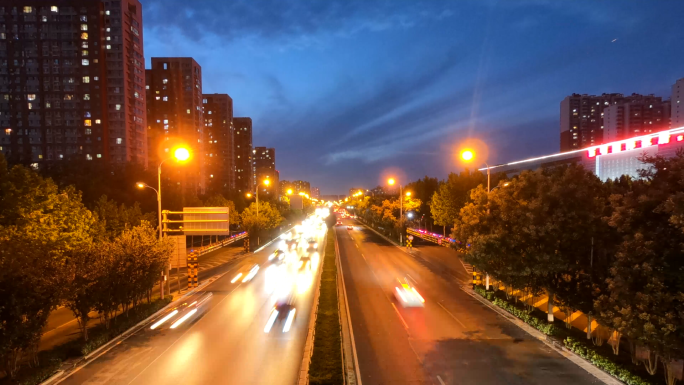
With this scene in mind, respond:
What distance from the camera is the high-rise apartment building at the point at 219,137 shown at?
14225 centimetres

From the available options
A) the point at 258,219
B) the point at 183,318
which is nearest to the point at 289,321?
the point at 183,318

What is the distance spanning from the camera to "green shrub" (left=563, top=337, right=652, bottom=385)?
11.7 meters

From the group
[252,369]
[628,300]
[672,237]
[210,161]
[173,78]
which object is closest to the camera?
[672,237]

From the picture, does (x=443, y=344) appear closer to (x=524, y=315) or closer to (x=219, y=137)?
(x=524, y=315)

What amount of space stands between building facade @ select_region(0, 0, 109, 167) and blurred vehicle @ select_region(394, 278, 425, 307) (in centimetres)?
6984

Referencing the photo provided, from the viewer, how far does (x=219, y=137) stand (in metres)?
144

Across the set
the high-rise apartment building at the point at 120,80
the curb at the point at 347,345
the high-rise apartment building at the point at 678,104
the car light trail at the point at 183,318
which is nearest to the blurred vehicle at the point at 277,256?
the curb at the point at 347,345

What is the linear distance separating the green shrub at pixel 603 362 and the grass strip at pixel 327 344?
8.95 m

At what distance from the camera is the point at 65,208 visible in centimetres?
2223

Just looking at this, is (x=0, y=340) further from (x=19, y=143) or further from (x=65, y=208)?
(x=19, y=143)

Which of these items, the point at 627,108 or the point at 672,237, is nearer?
the point at 672,237

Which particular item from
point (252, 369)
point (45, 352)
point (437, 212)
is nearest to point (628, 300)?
point (252, 369)

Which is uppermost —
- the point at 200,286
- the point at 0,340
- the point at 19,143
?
the point at 19,143

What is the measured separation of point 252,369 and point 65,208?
16739 mm
